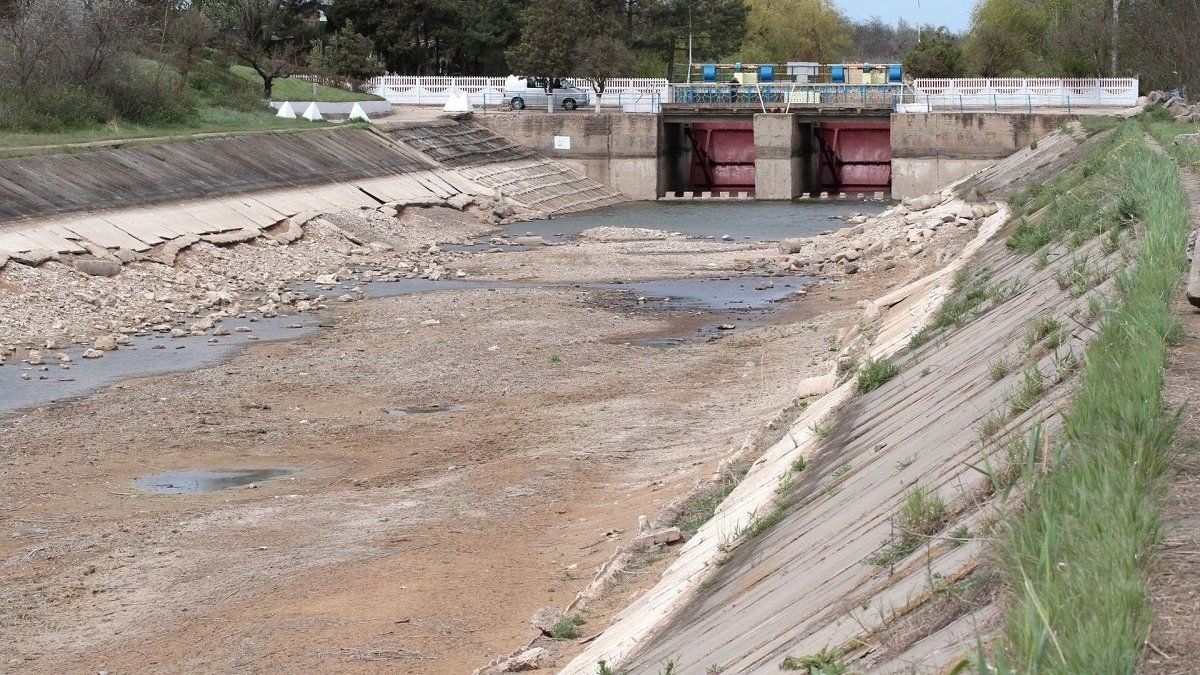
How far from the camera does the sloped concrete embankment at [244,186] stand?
36.4 metres

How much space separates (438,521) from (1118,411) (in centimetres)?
928

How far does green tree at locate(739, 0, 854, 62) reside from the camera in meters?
118

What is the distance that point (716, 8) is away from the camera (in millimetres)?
90938

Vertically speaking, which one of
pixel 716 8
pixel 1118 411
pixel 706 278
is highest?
pixel 716 8

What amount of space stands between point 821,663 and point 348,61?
75.2 m

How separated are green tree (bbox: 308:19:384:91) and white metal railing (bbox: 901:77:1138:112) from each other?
88.5 ft

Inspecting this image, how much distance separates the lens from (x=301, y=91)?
73938mm

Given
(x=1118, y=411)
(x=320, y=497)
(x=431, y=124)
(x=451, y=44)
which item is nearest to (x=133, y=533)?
(x=320, y=497)

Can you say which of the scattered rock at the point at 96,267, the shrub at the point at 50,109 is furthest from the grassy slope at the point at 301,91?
the scattered rock at the point at 96,267

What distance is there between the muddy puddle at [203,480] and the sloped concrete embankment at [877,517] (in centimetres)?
644

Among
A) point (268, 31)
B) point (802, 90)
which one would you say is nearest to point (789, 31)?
point (802, 90)

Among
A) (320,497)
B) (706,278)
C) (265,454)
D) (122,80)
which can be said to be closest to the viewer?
(320,497)

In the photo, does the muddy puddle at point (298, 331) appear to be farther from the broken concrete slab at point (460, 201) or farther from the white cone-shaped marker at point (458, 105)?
the white cone-shaped marker at point (458, 105)

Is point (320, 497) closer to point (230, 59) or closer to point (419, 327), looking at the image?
point (419, 327)
